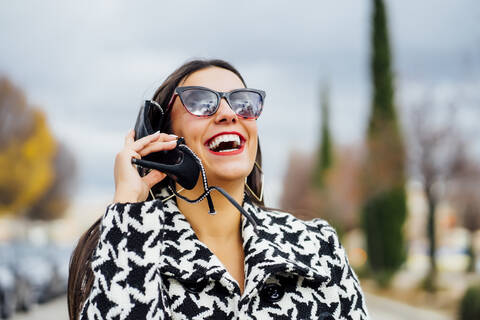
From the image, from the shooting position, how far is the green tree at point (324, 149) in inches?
1522

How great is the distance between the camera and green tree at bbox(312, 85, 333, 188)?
127ft

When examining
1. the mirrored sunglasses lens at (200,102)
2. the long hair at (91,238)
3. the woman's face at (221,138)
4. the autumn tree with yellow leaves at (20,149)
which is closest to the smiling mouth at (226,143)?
the woman's face at (221,138)

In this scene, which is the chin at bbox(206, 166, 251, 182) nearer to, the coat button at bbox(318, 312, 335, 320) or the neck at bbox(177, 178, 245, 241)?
the neck at bbox(177, 178, 245, 241)

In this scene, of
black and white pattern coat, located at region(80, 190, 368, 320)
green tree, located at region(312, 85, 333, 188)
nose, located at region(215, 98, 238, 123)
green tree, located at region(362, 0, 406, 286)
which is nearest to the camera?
black and white pattern coat, located at region(80, 190, 368, 320)

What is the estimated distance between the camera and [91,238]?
7.65 feet

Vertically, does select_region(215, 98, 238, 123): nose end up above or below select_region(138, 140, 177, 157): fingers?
above

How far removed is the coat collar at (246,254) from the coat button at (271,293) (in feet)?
0.22

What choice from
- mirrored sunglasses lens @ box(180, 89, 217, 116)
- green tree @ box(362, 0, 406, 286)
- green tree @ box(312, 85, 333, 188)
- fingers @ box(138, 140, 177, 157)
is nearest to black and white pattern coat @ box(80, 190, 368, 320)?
fingers @ box(138, 140, 177, 157)

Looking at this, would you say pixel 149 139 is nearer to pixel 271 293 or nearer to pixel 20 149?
pixel 271 293

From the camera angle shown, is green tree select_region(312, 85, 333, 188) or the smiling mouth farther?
green tree select_region(312, 85, 333, 188)

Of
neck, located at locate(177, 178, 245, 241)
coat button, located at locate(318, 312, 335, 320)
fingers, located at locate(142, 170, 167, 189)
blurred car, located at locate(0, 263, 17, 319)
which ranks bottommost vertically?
blurred car, located at locate(0, 263, 17, 319)

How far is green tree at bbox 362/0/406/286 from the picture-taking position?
791 inches

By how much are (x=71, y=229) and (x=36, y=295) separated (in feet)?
164

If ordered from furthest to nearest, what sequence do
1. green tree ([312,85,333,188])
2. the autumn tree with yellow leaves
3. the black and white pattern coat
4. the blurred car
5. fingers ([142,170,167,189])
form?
green tree ([312,85,333,188])
the autumn tree with yellow leaves
the blurred car
fingers ([142,170,167,189])
the black and white pattern coat
